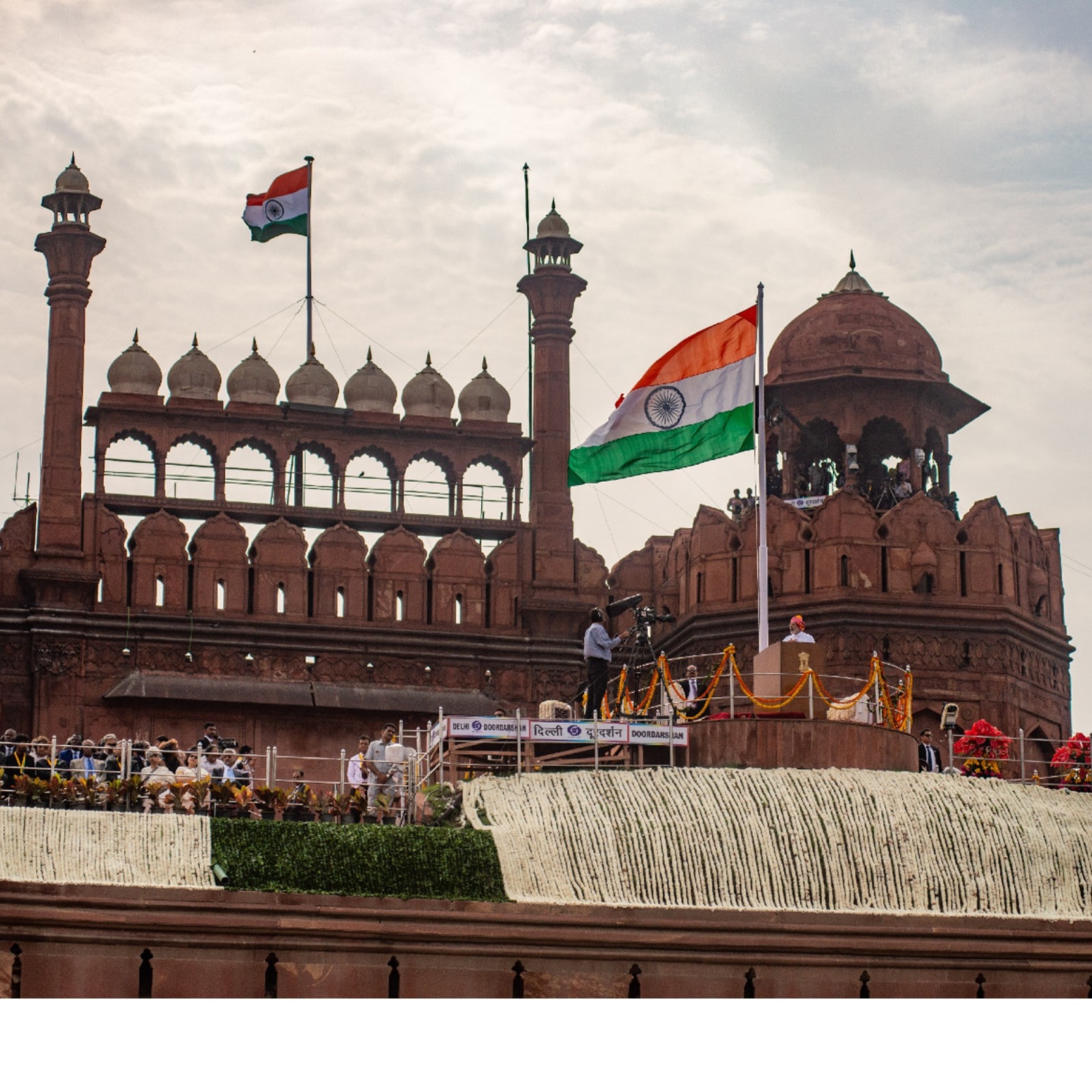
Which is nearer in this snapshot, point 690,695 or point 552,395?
point 690,695

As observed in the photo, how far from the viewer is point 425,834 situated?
79.0 ft

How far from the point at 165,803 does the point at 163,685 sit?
1033cm

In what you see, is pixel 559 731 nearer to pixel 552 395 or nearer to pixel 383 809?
pixel 383 809

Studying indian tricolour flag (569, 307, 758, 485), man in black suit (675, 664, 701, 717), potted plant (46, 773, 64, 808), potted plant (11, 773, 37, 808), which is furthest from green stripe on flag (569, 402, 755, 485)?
potted plant (11, 773, 37, 808)

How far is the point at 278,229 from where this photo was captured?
38.3m

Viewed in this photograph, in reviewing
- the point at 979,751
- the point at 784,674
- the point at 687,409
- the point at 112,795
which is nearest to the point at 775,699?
the point at 784,674

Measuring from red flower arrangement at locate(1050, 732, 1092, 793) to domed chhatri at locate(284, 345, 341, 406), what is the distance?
42.6 ft

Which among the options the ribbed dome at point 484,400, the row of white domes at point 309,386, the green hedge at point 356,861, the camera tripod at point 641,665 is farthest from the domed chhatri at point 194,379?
the green hedge at point 356,861

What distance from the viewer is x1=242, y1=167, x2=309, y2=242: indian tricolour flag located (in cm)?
3828

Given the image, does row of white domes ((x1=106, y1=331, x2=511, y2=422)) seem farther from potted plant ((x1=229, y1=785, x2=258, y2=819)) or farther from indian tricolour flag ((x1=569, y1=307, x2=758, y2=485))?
potted plant ((x1=229, y1=785, x2=258, y2=819))

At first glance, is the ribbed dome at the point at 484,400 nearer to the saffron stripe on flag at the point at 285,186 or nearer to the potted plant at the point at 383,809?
the saffron stripe on flag at the point at 285,186

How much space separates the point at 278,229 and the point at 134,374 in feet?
10.3

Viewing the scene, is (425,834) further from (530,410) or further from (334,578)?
(530,410)

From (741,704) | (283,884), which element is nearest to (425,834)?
(283,884)
